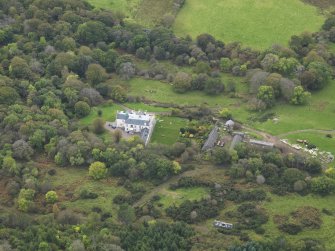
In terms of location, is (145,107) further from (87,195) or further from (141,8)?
(141,8)

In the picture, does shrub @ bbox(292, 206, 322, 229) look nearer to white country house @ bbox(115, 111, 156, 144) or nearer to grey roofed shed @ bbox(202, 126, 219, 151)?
grey roofed shed @ bbox(202, 126, 219, 151)

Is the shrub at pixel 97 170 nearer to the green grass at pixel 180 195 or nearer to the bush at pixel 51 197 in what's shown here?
the bush at pixel 51 197

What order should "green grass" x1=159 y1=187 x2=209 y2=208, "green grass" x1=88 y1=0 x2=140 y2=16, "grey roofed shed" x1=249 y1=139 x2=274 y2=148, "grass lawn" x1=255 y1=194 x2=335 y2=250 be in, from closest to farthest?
"grass lawn" x1=255 y1=194 x2=335 y2=250
"green grass" x1=159 y1=187 x2=209 y2=208
"grey roofed shed" x1=249 y1=139 x2=274 y2=148
"green grass" x1=88 y1=0 x2=140 y2=16

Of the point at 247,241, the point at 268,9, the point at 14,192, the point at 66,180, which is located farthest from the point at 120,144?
the point at 268,9

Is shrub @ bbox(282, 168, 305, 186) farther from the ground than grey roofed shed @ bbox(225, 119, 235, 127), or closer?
closer

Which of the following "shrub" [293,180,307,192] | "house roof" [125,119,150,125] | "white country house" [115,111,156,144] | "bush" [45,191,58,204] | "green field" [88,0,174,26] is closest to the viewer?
"bush" [45,191,58,204]

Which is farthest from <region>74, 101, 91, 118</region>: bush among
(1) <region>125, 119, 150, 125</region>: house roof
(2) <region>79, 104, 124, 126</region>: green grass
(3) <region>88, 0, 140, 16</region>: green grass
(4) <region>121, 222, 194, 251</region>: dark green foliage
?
(3) <region>88, 0, 140, 16</region>: green grass

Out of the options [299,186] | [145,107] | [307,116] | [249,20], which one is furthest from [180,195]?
[249,20]

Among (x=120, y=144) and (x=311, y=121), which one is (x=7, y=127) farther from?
(x=311, y=121)
